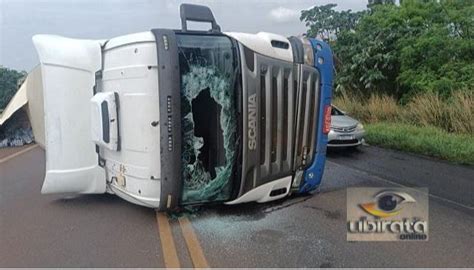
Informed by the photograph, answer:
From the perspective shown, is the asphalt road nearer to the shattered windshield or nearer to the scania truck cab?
the scania truck cab

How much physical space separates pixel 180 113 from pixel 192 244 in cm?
129

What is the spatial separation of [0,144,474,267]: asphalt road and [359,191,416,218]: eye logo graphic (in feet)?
1.04

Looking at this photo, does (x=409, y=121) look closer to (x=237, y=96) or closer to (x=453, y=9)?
(x=453, y=9)

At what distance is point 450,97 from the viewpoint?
13.3 metres

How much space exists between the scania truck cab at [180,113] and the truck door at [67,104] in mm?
11

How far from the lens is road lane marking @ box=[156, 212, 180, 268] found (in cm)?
373

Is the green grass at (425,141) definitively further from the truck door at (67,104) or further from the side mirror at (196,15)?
the truck door at (67,104)

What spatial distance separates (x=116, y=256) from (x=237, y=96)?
1.95 m

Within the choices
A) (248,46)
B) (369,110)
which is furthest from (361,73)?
(248,46)

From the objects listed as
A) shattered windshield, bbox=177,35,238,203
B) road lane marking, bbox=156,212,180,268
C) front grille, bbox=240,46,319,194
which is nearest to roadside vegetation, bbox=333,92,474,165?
front grille, bbox=240,46,319,194

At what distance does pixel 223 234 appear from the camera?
441cm

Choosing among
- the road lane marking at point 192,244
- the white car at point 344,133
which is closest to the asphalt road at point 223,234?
the road lane marking at point 192,244

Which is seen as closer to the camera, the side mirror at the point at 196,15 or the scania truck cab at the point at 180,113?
the scania truck cab at the point at 180,113

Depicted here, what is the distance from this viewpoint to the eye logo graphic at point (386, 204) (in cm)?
508
